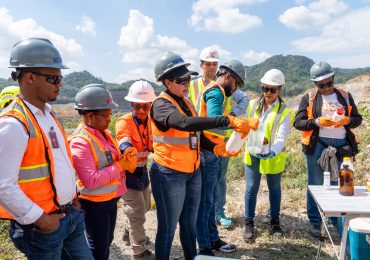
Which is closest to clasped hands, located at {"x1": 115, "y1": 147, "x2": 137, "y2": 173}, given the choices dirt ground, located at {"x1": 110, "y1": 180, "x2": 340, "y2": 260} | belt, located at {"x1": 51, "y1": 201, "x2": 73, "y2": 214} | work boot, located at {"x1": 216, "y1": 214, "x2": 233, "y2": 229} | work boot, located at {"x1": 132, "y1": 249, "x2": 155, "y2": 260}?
belt, located at {"x1": 51, "y1": 201, "x2": 73, "y2": 214}

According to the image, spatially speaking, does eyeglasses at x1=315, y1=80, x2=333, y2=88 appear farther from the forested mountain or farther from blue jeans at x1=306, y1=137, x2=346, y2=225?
the forested mountain

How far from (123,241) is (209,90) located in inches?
102

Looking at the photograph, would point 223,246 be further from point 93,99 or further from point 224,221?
point 93,99

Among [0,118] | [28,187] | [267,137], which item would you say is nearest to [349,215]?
[267,137]

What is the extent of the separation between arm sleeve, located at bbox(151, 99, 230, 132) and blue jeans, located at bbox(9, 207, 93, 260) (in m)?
0.95

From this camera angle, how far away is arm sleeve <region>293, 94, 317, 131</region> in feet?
13.1

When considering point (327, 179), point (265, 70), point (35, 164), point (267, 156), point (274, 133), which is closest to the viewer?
point (35, 164)

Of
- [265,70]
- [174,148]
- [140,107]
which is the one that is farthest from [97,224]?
[265,70]

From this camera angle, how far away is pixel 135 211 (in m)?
3.63

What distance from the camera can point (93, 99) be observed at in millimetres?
2551

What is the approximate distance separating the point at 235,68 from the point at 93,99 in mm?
1562

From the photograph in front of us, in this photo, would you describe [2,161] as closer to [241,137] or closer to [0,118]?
[0,118]

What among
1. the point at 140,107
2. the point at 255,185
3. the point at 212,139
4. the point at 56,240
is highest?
the point at 140,107

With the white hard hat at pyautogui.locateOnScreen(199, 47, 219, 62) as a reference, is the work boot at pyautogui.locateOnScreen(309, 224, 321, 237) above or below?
below
